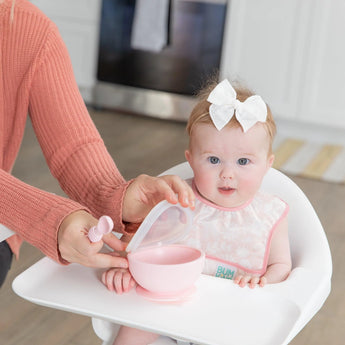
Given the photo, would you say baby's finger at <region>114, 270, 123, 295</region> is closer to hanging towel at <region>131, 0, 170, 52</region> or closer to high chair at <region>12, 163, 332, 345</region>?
high chair at <region>12, 163, 332, 345</region>

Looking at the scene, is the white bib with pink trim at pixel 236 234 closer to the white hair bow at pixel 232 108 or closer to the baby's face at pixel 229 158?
the baby's face at pixel 229 158

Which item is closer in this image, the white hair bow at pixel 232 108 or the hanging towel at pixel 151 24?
the white hair bow at pixel 232 108

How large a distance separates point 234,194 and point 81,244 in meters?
0.42

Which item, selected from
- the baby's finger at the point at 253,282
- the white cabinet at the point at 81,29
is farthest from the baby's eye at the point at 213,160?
the white cabinet at the point at 81,29

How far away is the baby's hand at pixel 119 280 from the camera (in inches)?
37.6

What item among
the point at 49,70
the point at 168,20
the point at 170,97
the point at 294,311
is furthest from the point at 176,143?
the point at 294,311

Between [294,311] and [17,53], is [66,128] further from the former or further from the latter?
[294,311]

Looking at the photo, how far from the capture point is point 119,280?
3.13 feet

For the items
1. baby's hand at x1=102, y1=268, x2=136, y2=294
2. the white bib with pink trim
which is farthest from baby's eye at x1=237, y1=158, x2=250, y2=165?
baby's hand at x1=102, y1=268, x2=136, y2=294

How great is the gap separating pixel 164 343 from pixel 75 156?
1.18ft

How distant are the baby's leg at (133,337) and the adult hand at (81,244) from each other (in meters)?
0.25

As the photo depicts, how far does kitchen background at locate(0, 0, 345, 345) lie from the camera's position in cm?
352

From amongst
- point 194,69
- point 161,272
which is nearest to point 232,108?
point 161,272

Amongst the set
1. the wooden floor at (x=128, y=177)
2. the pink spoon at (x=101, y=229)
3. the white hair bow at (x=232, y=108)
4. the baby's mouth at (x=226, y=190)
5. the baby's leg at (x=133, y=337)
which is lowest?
the wooden floor at (x=128, y=177)
